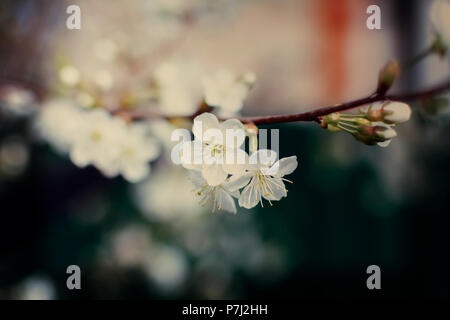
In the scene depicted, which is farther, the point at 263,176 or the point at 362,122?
the point at 263,176

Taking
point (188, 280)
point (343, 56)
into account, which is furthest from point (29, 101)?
point (343, 56)

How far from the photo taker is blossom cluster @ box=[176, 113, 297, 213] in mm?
655

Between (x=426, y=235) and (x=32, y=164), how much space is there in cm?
232

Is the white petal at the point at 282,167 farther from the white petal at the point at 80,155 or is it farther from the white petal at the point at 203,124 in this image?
the white petal at the point at 80,155

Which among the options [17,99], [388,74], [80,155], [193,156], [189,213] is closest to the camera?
[388,74]

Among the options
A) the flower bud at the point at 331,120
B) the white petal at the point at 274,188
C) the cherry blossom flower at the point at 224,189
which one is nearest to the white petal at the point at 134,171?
the cherry blossom flower at the point at 224,189

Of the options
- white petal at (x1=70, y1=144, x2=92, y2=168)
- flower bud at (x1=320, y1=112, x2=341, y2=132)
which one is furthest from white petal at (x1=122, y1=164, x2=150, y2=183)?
flower bud at (x1=320, y1=112, x2=341, y2=132)

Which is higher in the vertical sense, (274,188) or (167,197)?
(274,188)

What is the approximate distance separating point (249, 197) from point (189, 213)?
4.74 feet

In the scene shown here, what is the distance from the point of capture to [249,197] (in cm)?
71

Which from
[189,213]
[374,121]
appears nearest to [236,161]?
[374,121]

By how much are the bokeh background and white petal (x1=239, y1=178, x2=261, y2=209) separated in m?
0.85

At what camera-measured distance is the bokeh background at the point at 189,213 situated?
1.62 metres

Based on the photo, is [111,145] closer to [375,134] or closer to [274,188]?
[274,188]
